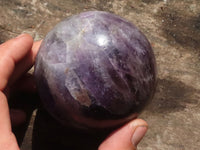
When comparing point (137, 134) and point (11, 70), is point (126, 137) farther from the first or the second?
point (11, 70)

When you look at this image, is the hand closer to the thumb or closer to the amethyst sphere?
the amethyst sphere

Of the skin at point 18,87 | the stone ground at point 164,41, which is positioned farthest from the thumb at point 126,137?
the stone ground at point 164,41

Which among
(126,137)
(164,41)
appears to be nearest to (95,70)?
(126,137)

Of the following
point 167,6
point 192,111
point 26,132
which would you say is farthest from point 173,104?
point 26,132

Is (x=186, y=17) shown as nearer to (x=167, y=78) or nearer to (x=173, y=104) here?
(x=167, y=78)

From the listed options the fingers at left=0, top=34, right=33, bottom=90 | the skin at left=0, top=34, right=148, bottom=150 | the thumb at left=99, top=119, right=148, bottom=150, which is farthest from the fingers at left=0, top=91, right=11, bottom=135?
the thumb at left=99, top=119, right=148, bottom=150

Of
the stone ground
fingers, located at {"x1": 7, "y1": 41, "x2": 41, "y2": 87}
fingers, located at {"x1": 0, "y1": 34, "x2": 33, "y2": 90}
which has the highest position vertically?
fingers, located at {"x1": 0, "y1": 34, "x2": 33, "y2": 90}

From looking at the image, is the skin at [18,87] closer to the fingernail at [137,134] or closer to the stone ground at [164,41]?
the fingernail at [137,134]
